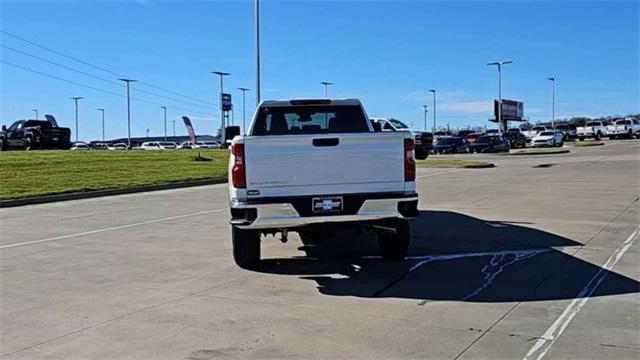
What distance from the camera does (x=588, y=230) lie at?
10.5 m

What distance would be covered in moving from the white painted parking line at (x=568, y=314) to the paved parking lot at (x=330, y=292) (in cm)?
2

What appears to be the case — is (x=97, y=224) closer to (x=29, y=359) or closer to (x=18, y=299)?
(x=18, y=299)

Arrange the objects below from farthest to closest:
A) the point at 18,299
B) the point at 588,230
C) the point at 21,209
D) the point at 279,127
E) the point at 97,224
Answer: the point at 21,209, the point at 97,224, the point at 588,230, the point at 279,127, the point at 18,299

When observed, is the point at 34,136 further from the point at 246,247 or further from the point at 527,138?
the point at 527,138

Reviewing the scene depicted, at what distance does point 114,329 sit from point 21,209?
11.9m

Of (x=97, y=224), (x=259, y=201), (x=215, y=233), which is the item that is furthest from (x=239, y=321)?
(x=97, y=224)

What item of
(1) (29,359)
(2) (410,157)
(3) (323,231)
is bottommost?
(1) (29,359)

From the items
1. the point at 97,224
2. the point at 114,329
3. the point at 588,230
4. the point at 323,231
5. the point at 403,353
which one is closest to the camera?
the point at 403,353

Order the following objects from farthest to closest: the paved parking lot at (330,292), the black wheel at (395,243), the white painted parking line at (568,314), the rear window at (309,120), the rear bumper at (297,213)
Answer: the rear window at (309,120), the black wheel at (395,243), the rear bumper at (297,213), the paved parking lot at (330,292), the white painted parking line at (568,314)

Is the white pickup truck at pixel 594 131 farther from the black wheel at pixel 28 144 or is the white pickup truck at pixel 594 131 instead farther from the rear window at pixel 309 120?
the rear window at pixel 309 120

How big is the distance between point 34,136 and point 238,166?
3820cm

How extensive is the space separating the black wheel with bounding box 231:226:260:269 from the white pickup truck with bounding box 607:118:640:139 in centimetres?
6985

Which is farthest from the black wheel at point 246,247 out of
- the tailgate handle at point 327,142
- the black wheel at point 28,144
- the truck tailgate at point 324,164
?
the black wheel at point 28,144

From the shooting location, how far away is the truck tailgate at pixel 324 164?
6938 mm
